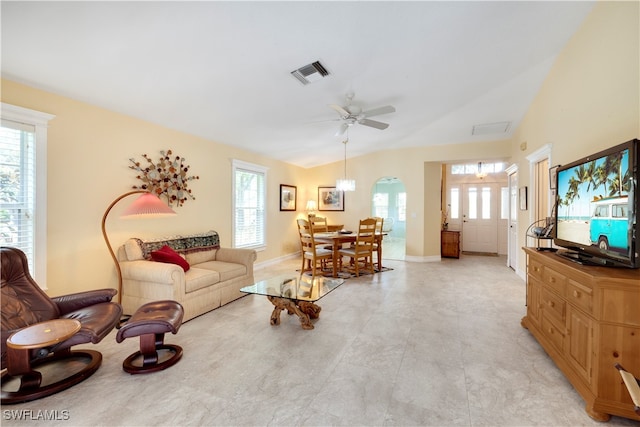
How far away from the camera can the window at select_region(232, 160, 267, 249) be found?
17.0 feet

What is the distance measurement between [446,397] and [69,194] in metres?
3.83

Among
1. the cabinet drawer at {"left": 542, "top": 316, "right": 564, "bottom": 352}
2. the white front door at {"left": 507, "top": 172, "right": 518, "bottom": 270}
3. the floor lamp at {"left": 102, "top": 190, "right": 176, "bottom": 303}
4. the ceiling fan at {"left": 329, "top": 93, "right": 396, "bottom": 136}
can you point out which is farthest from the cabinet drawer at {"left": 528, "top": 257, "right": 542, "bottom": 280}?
the floor lamp at {"left": 102, "top": 190, "right": 176, "bottom": 303}

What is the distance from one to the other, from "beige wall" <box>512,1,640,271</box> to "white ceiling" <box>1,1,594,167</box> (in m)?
0.24

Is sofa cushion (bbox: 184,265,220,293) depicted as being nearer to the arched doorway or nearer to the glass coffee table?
the glass coffee table

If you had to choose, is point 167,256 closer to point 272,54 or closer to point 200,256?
point 200,256

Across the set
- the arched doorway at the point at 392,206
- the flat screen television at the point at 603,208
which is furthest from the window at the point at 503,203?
the flat screen television at the point at 603,208

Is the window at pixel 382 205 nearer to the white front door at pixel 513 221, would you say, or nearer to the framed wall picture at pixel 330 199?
the framed wall picture at pixel 330 199

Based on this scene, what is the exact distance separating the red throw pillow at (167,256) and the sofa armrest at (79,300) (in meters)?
0.79

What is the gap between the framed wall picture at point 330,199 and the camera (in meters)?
7.37

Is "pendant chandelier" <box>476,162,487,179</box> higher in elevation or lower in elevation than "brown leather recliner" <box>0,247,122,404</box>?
higher

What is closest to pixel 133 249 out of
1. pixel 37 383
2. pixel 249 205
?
pixel 37 383

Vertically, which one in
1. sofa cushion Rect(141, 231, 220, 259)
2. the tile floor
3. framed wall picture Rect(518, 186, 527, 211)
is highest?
framed wall picture Rect(518, 186, 527, 211)

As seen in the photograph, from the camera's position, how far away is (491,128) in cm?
532

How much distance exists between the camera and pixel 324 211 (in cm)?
754
